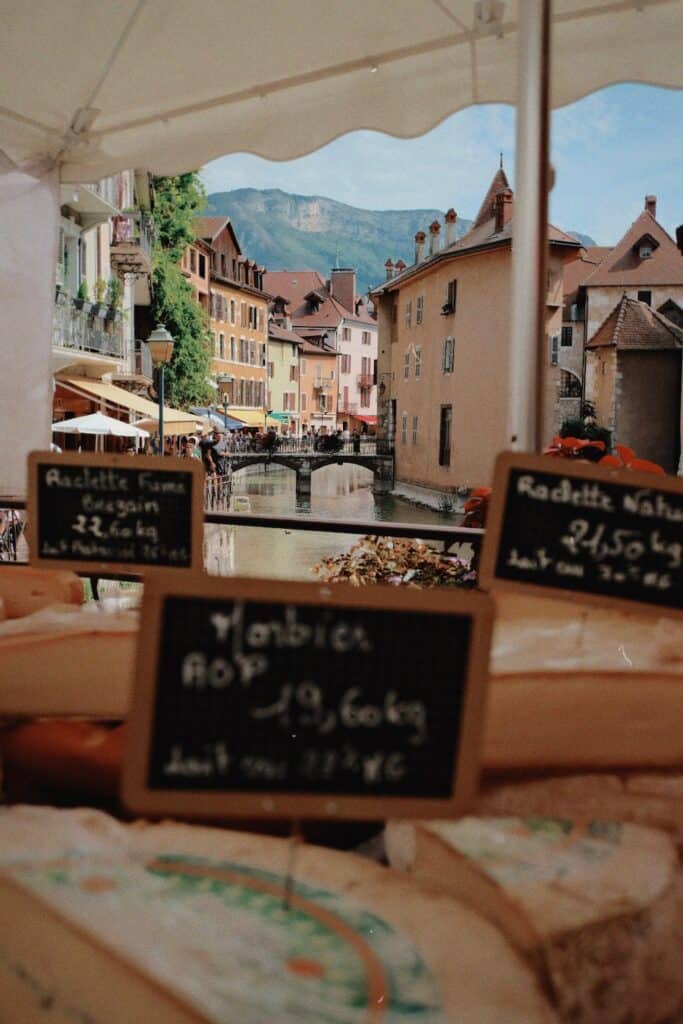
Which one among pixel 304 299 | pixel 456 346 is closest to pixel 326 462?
pixel 456 346

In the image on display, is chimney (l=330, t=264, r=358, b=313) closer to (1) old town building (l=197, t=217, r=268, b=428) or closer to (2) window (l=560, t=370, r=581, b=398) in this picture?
(1) old town building (l=197, t=217, r=268, b=428)

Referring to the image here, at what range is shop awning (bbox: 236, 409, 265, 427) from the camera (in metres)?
52.3

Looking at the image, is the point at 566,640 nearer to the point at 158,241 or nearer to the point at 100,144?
the point at 100,144

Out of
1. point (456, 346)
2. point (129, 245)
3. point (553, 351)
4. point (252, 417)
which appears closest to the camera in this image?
point (129, 245)

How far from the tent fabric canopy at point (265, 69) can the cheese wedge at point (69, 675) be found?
185 cm

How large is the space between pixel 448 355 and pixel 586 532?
38.8 m

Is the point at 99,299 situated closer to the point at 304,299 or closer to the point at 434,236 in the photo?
the point at 434,236

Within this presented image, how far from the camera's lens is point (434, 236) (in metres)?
45.8

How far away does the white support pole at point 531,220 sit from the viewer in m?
1.64

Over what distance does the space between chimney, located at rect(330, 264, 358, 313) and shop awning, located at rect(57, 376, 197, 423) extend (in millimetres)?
58714

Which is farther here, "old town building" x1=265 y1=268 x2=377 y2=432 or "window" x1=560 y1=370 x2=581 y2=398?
"old town building" x1=265 y1=268 x2=377 y2=432

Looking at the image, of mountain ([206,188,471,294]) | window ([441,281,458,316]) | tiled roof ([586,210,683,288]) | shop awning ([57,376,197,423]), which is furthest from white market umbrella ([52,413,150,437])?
mountain ([206,188,471,294])

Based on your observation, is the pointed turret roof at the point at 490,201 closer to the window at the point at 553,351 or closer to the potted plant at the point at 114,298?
the window at the point at 553,351

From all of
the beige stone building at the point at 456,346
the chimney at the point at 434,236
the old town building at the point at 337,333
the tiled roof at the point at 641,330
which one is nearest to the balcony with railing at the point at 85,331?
the beige stone building at the point at 456,346
